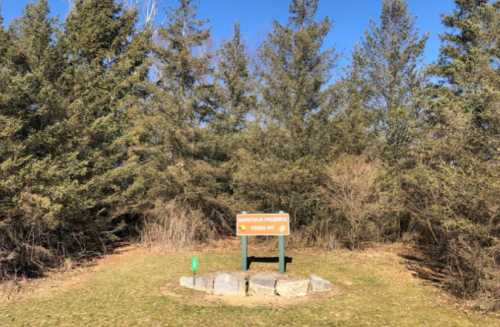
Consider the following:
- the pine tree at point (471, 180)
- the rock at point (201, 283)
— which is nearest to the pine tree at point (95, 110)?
the rock at point (201, 283)

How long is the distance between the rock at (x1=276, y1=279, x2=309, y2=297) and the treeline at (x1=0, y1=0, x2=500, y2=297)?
283 centimetres

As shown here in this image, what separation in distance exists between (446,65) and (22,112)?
41.5 ft

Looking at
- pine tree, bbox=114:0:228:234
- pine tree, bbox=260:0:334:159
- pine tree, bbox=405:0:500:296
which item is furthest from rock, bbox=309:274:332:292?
pine tree, bbox=114:0:228:234

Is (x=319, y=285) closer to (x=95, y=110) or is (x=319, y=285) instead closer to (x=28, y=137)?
(x=28, y=137)

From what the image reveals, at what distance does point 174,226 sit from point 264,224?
166 inches

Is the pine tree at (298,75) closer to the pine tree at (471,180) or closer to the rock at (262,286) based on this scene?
the pine tree at (471,180)

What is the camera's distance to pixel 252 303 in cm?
Result: 563

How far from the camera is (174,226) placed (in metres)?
10.8

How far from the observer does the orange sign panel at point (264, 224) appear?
7.39 meters

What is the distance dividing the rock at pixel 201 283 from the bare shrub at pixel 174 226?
4071mm

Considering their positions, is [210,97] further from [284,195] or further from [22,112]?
[22,112]

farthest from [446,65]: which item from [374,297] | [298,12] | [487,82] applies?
[374,297]

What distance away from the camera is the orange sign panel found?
24.3 ft

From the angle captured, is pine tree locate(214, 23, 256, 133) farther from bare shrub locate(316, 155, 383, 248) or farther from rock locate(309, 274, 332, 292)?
rock locate(309, 274, 332, 292)
